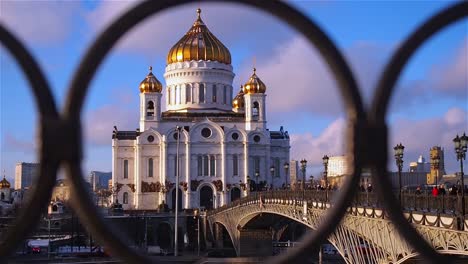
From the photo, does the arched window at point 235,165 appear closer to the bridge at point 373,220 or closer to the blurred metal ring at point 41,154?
the bridge at point 373,220

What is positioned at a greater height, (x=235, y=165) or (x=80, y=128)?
(x=235, y=165)

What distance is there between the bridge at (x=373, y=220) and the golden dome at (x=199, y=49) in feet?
96.8

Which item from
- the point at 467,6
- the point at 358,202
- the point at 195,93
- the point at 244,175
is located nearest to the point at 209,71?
the point at 195,93

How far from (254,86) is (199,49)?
7843mm

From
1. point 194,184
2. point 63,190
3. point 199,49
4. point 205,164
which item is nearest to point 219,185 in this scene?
point 194,184

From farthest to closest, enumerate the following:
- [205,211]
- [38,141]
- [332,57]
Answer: [205,211] < [332,57] < [38,141]

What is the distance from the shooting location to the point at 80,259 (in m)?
47.1

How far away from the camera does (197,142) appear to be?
71812 mm

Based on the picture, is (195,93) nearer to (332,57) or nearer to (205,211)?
(205,211)

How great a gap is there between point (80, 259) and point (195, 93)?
106ft

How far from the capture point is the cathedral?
7138 centimetres

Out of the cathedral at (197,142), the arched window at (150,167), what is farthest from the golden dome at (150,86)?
the arched window at (150,167)

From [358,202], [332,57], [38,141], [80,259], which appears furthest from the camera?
[80,259]

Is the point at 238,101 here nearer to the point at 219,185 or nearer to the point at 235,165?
the point at 235,165
